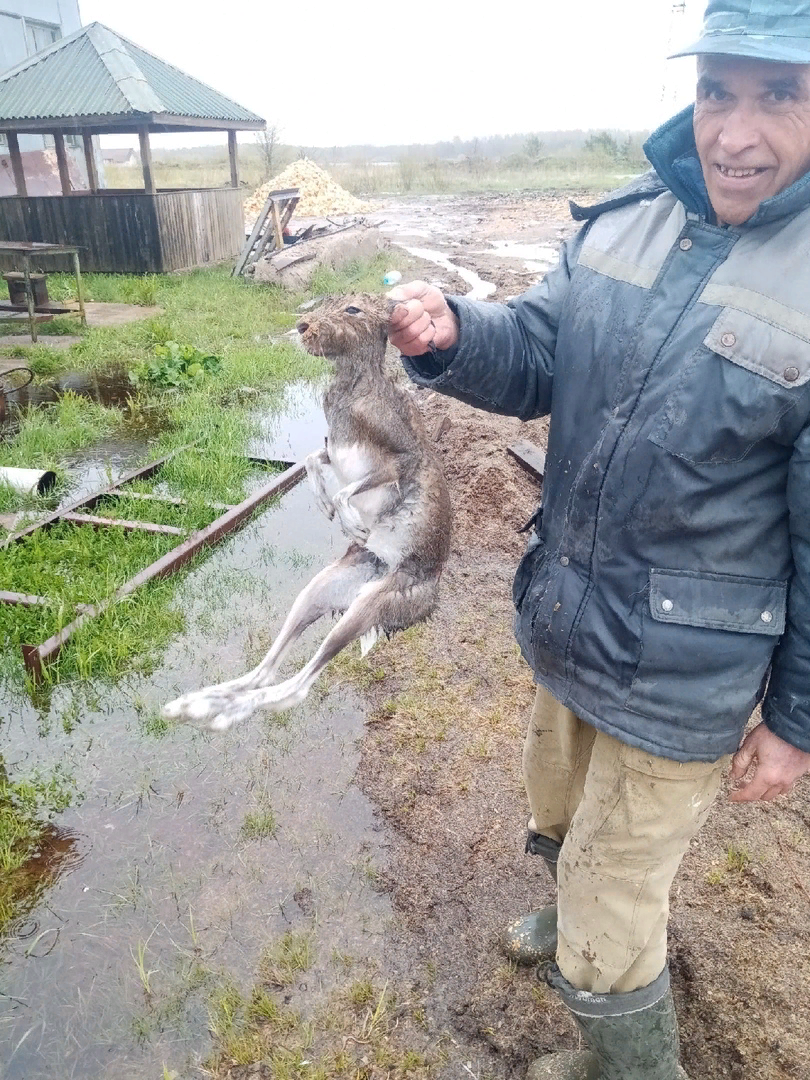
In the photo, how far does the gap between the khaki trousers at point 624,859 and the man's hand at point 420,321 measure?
1.26 meters

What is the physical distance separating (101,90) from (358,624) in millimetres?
16919

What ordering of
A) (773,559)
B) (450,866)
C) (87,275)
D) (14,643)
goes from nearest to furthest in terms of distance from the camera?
(773,559) → (450,866) → (14,643) → (87,275)

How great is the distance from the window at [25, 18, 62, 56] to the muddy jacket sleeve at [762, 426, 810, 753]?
24176 millimetres

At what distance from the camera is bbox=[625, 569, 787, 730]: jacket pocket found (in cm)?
203

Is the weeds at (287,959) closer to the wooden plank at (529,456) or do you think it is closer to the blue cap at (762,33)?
the blue cap at (762,33)

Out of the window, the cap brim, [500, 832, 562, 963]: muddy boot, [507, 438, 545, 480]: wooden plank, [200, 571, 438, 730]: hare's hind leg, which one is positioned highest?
the window

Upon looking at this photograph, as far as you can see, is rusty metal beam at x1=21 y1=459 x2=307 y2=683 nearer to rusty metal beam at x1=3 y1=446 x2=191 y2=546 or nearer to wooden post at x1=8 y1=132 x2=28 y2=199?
rusty metal beam at x1=3 y1=446 x2=191 y2=546

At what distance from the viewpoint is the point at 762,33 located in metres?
1.78

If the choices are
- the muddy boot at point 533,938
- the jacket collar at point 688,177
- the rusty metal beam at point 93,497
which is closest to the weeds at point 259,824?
the muddy boot at point 533,938

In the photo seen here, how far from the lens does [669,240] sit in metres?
2.12

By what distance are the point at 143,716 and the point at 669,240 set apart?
3.63m

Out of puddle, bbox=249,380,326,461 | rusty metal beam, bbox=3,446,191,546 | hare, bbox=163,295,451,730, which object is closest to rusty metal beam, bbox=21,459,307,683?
puddle, bbox=249,380,326,461

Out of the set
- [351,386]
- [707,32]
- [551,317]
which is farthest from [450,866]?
[707,32]

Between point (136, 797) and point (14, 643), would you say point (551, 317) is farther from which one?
point (14, 643)
